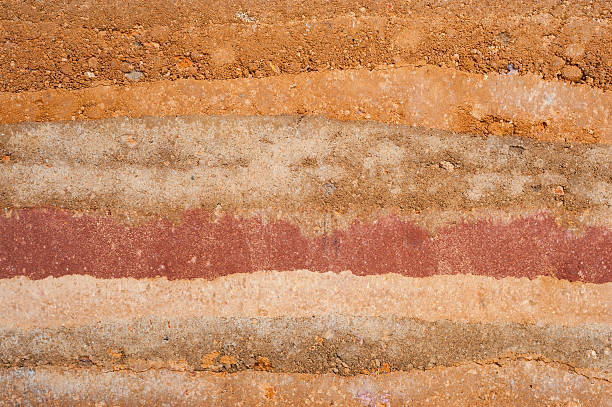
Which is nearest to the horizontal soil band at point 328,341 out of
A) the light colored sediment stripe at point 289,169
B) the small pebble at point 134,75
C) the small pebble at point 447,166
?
the light colored sediment stripe at point 289,169

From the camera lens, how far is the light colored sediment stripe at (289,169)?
2812 millimetres

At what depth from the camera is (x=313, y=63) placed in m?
2.85

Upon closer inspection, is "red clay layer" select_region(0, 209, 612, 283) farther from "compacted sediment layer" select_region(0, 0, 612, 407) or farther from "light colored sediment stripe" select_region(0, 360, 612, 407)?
"light colored sediment stripe" select_region(0, 360, 612, 407)

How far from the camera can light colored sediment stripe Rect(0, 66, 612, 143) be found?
2828mm

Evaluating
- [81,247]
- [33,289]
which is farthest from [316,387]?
[33,289]

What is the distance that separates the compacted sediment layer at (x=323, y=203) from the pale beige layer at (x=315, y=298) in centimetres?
2

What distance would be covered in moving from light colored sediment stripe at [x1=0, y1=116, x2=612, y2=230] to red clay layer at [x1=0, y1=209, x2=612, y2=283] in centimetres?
13

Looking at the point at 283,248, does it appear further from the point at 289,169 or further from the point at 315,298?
the point at 289,169

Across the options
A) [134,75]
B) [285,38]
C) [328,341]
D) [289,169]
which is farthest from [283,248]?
[134,75]

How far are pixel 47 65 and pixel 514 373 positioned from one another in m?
4.39

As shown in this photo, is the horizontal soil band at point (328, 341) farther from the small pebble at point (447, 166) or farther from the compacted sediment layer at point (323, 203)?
the small pebble at point (447, 166)

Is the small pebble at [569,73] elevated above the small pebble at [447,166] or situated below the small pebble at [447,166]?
above

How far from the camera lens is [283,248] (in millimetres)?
2818

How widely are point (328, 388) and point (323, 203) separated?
1.45m
